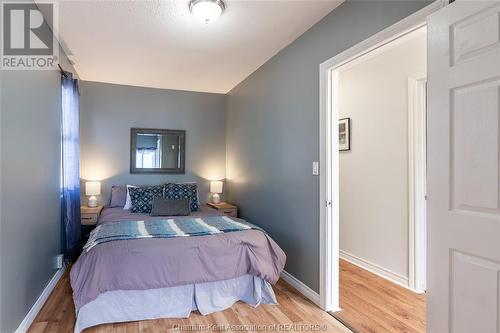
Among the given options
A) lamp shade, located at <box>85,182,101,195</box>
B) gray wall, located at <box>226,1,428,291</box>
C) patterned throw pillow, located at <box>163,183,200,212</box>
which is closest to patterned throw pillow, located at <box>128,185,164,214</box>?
patterned throw pillow, located at <box>163,183,200,212</box>

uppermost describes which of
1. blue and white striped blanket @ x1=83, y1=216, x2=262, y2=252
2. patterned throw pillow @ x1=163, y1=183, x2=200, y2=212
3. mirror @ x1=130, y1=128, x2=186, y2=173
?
mirror @ x1=130, y1=128, x2=186, y2=173

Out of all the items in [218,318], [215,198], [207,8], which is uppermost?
[207,8]

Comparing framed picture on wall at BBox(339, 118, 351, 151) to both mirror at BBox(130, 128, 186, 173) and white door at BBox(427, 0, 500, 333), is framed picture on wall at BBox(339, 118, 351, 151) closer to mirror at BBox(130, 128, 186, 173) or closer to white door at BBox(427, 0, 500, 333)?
white door at BBox(427, 0, 500, 333)

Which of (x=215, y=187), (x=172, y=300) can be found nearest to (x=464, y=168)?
(x=172, y=300)

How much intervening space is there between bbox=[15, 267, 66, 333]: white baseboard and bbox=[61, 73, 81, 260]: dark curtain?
1.23 ft

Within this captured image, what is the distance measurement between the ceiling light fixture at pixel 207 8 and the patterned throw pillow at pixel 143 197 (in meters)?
2.48

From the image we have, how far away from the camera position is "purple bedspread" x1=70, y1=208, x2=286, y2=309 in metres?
2.23

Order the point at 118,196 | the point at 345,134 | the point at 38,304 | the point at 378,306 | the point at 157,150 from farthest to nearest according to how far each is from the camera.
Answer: the point at 157,150
the point at 118,196
the point at 345,134
the point at 378,306
the point at 38,304

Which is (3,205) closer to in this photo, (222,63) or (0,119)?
(0,119)

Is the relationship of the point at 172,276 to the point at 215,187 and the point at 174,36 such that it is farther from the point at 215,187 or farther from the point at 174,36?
the point at 215,187

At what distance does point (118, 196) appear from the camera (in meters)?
4.40

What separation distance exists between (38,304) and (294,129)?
2.69 metres

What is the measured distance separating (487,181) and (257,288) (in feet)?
6.29

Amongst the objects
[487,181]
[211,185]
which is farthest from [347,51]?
[211,185]
